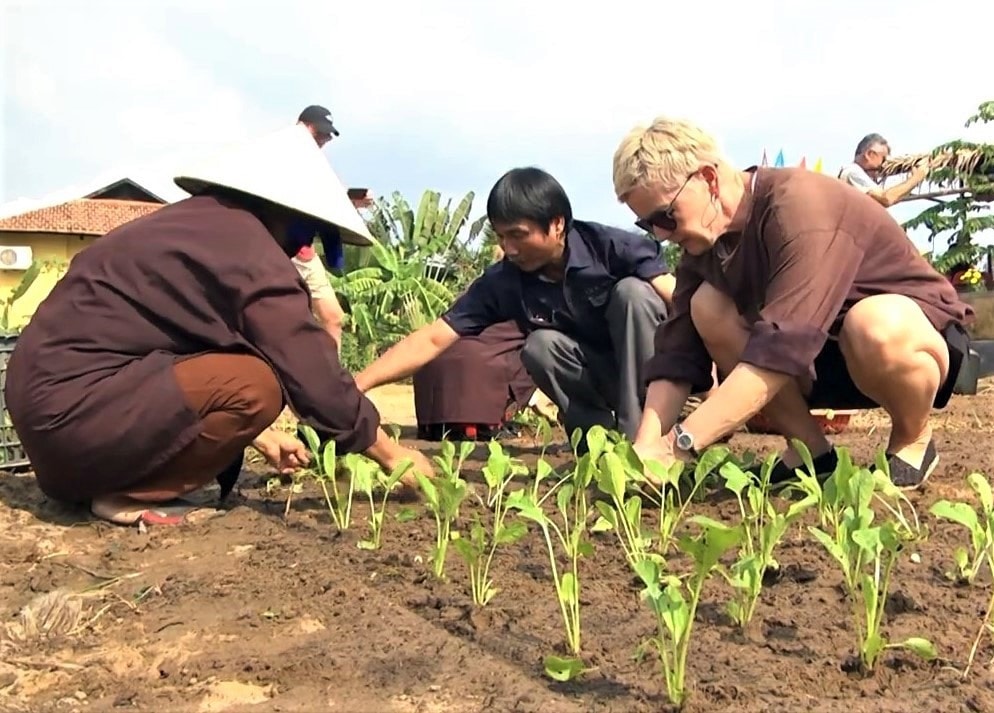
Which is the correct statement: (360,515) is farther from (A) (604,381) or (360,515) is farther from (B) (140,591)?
(A) (604,381)

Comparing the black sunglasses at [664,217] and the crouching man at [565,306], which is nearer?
the black sunglasses at [664,217]

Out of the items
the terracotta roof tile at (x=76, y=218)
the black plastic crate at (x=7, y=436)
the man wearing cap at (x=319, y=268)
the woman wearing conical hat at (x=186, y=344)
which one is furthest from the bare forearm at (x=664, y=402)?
the terracotta roof tile at (x=76, y=218)

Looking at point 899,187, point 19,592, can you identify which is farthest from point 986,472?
point 899,187

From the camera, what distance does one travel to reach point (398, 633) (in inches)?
71.8

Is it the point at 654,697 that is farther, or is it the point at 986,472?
the point at 986,472

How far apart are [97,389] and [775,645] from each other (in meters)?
1.85

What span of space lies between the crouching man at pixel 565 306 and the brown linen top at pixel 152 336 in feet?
2.85

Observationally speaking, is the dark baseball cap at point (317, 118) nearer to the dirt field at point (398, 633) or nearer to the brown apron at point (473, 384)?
the brown apron at point (473, 384)

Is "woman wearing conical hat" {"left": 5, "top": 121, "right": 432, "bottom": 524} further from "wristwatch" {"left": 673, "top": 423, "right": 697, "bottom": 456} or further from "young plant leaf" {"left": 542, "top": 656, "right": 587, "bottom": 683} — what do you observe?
"young plant leaf" {"left": 542, "top": 656, "right": 587, "bottom": 683}

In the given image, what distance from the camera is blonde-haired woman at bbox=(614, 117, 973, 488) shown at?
246 centimetres

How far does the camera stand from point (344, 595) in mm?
2061

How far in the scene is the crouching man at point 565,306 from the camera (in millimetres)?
3551

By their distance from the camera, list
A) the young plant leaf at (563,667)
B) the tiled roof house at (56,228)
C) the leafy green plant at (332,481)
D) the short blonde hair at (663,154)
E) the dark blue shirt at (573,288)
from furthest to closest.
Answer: the tiled roof house at (56,228) < the dark blue shirt at (573,288) < the leafy green plant at (332,481) < the short blonde hair at (663,154) < the young plant leaf at (563,667)

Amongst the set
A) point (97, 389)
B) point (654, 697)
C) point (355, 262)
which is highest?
point (97, 389)
